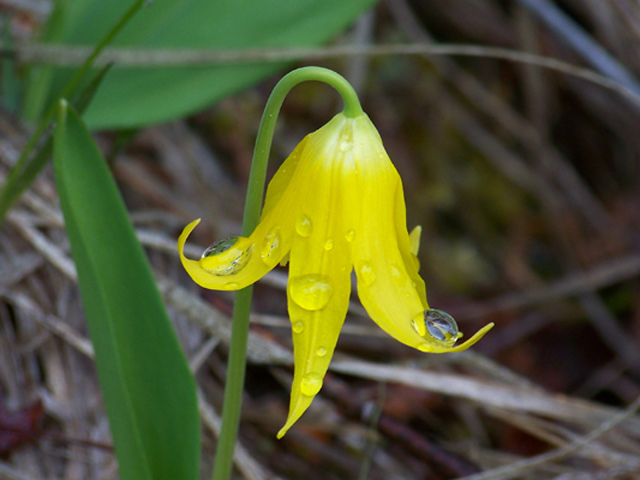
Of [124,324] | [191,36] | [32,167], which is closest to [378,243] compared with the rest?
[124,324]

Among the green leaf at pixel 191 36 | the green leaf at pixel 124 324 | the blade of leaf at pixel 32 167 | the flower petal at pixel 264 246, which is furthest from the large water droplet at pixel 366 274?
the green leaf at pixel 191 36

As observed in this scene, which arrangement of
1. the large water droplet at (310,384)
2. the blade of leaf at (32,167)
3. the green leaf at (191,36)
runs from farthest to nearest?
the green leaf at (191,36)
the blade of leaf at (32,167)
the large water droplet at (310,384)

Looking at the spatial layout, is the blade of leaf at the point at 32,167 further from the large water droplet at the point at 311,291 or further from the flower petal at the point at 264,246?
the large water droplet at the point at 311,291

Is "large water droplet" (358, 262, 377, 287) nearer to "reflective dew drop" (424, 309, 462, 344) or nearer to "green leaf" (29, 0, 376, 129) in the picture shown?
"reflective dew drop" (424, 309, 462, 344)

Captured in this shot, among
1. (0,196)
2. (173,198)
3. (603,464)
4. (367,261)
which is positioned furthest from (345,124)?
(173,198)

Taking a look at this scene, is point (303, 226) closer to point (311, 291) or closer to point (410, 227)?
point (311, 291)

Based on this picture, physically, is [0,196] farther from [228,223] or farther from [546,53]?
[546,53]

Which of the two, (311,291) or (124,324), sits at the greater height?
(311,291)

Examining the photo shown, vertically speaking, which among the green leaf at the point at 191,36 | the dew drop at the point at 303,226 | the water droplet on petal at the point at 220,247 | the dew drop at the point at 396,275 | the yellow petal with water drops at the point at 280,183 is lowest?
the water droplet on petal at the point at 220,247
